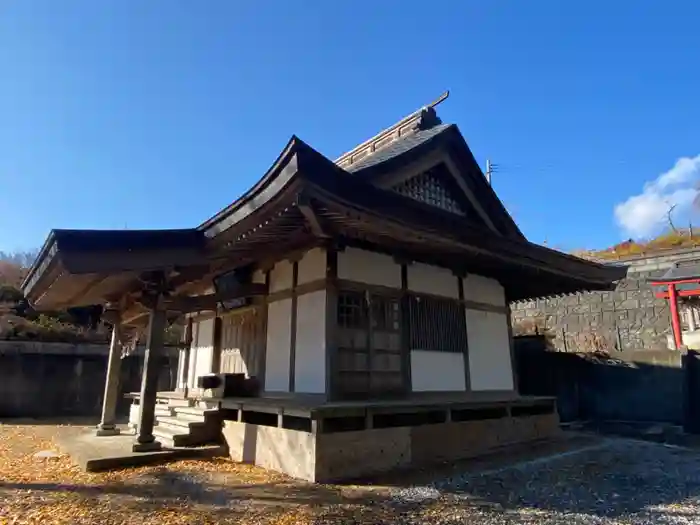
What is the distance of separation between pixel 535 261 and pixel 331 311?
3684 millimetres

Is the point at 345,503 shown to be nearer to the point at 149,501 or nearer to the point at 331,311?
the point at 149,501

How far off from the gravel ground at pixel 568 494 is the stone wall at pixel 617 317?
9.31 meters

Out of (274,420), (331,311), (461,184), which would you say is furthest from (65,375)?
(461,184)

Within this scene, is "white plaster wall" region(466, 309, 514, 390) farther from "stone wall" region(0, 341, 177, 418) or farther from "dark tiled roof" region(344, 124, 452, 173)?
"stone wall" region(0, 341, 177, 418)

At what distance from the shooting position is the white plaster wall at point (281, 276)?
24.9 ft

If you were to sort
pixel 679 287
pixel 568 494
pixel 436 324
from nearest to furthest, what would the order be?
pixel 568 494 < pixel 436 324 < pixel 679 287

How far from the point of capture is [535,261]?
801 cm

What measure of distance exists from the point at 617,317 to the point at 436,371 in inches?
464

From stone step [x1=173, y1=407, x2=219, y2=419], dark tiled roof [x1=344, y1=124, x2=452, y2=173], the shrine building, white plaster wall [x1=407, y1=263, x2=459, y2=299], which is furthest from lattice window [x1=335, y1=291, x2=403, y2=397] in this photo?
stone step [x1=173, y1=407, x2=219, y2=419]

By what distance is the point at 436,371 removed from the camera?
7.97 metres

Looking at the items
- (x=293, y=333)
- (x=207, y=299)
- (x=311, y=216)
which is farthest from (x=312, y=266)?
(x=311, y=216)

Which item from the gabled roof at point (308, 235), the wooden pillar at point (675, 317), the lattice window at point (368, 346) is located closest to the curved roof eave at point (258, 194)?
the gabled roof at point (308, 235)

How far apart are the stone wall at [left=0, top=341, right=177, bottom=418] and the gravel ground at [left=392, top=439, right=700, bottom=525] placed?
12737 millimetres

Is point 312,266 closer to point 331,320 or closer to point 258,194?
point 331,320
